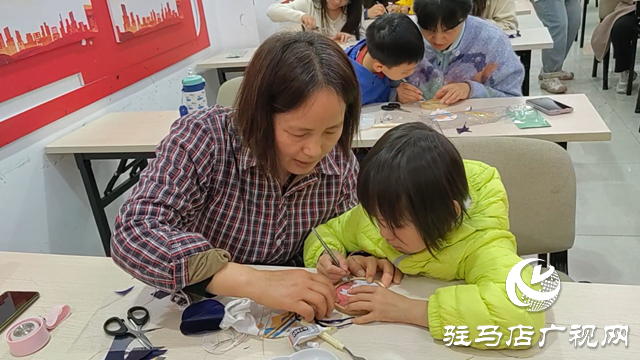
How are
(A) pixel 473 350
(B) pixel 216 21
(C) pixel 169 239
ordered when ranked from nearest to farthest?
(A) pixel 473 350 < (C) pixel 169 239 < (B) pixel 216 21

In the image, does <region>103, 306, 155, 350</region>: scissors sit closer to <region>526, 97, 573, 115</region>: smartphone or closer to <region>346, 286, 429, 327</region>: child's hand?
<region>346, 286, 429, 327</region>: child's hand

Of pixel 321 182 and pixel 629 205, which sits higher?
pixel 321 182

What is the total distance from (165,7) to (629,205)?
255cm

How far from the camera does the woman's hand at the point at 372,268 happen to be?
0.88 m

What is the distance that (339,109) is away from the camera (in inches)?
33.5

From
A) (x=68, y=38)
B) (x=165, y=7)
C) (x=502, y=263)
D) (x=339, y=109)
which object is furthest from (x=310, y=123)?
(x=165, y=7)

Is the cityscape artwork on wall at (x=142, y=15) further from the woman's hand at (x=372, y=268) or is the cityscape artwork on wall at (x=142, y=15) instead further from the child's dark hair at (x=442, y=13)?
the woman's hand at (x=372, y=268)

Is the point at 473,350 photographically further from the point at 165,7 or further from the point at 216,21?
the point at 216,21

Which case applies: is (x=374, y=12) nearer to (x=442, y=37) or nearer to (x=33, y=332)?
(x=442, y=37)

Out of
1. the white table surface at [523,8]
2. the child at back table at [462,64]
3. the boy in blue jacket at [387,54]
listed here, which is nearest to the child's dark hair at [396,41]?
the boy in blue jacket at [387,54]

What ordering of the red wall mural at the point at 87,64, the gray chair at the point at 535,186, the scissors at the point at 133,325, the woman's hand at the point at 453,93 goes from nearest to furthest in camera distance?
the scissors at the point at 133,325 → the gray chair at the point at 535,186 → the red wall mural at the point at 87,64 → the woman's hand at the point at 453,93

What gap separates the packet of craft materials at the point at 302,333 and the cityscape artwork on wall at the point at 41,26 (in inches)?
54.8

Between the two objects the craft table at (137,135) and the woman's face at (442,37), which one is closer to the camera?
the craft table at (137,135)

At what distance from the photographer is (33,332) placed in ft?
2.63
